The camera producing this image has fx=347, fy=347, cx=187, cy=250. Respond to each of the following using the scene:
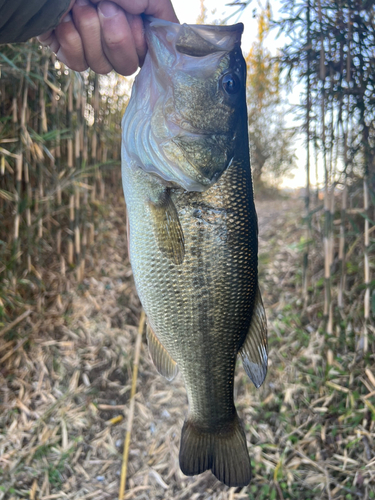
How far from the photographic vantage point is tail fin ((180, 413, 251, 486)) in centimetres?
101

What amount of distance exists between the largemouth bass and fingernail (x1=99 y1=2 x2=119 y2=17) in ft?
0.33

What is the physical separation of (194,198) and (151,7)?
1.75 feet

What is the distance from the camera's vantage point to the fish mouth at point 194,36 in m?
0.88

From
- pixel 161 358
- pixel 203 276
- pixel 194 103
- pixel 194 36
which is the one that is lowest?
pixel 161 358

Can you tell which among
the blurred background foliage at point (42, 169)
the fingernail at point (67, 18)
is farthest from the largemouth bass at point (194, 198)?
the blurred background foliage at point (42, 169)

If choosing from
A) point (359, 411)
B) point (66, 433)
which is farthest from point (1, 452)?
point (359, 411)

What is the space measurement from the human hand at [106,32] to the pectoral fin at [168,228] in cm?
41

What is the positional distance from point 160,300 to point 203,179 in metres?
0.35

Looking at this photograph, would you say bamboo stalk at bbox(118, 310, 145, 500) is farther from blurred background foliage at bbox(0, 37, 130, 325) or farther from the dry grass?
blurred background foliage at bbox(0, 37, 130, 325)

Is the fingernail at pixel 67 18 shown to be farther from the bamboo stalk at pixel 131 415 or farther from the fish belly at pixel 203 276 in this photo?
the bamboo stalk at pixel 131 415

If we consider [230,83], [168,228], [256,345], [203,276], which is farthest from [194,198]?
[256,345]

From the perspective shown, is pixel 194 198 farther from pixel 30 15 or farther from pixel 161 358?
pixel 30 15

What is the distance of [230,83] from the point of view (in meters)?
0.94

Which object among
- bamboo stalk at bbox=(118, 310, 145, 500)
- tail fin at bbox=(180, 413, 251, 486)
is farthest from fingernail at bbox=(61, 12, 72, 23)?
bamboo stalk at bbox=(118, 310, 145, 500)
